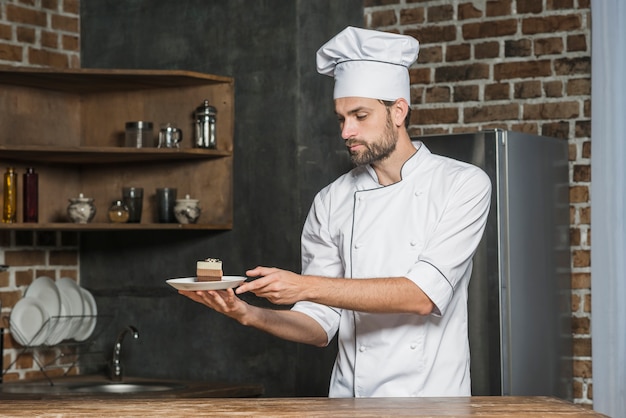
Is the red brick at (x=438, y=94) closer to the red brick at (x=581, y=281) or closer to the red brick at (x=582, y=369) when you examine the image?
the red brick at (x=581, y=281)

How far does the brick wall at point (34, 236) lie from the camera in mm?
4062

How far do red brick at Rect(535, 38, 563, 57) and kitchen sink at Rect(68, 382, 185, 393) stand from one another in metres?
1.87

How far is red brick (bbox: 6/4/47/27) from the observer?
409 cm

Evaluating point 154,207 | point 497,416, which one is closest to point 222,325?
point 154,207

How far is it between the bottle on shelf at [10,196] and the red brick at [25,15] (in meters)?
0.64

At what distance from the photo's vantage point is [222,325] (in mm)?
3961

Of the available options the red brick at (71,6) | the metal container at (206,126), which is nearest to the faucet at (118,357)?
the metal container at (206,126)

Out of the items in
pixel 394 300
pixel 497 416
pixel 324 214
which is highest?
pixel 324 214

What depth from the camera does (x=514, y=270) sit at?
3455 millimetres

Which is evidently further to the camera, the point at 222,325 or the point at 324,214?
the point at 222,325

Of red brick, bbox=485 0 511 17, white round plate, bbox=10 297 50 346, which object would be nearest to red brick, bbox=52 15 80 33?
white round plate, bbox=10 297 50 346

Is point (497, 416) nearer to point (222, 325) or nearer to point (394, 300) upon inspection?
point (394, 300)

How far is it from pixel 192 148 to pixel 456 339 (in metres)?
1.59

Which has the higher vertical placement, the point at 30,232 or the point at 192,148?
the point at 192,148
